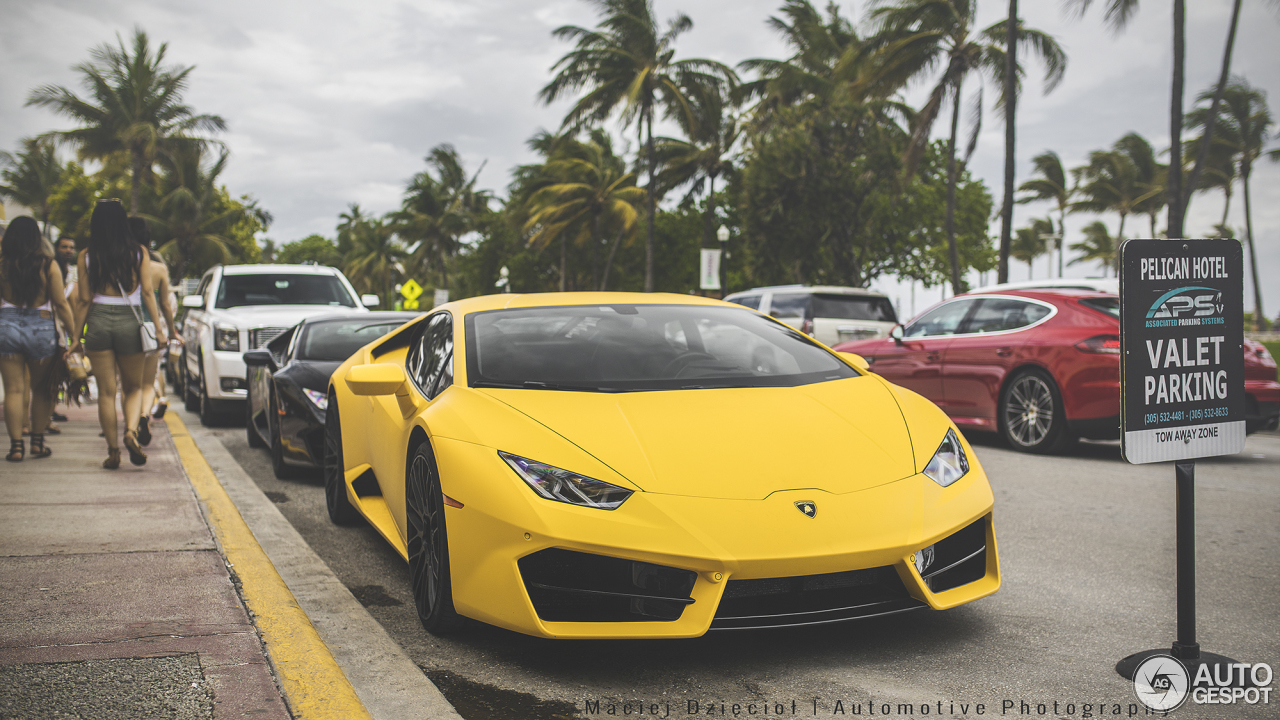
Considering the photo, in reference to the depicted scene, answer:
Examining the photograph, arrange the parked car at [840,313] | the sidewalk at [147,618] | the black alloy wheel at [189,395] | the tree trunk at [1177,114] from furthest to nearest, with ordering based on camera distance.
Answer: the tree trunk at [1177,114]
the parked car at [840,313]
the black alloy wheel at [189,395]
the sidewalk at [147,618]

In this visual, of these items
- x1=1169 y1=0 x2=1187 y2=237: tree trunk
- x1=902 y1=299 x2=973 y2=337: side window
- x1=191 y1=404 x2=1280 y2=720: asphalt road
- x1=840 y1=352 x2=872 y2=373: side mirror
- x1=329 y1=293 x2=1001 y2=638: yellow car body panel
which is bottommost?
x1=191 y1=404 x2=1280 y2=720: asphalt road

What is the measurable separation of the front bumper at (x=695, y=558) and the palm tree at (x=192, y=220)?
2004 inches

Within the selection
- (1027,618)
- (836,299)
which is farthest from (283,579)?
(836,299)

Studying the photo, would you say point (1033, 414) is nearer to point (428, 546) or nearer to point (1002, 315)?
point (1002, 315)

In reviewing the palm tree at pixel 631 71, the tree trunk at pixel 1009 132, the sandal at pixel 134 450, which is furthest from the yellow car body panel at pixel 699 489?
the palm tree at pixel 631 71

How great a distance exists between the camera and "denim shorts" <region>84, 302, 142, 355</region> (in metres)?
6.56

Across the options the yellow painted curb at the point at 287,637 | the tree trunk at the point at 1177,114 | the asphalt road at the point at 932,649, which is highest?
the tree trunk at the point at 1177,114

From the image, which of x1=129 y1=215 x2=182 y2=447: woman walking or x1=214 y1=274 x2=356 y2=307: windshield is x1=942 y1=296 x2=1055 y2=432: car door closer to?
x1=129 y1=215 x2=182 y2=447: woman walking

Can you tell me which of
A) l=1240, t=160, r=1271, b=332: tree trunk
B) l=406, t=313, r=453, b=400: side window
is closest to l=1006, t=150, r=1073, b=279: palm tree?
l=1240, t=160, r=1271, b=332: tree trunk

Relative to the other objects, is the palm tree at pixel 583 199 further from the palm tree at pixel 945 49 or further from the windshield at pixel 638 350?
the windshield at pixel 638 350

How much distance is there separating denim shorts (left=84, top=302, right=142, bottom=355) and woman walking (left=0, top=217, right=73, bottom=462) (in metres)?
0.60

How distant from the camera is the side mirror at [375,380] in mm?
3871

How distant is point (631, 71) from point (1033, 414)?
24693 mm

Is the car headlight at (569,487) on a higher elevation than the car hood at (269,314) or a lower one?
lower
